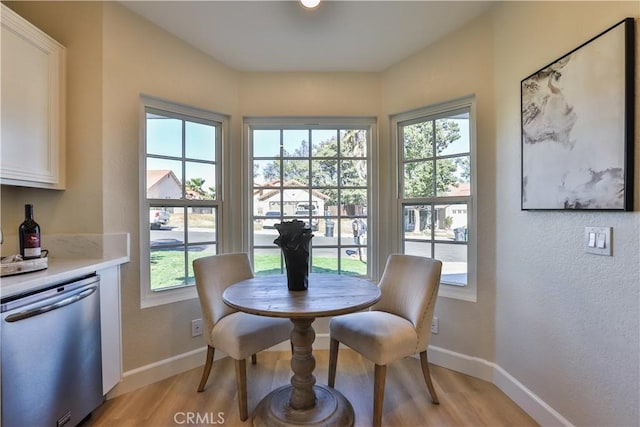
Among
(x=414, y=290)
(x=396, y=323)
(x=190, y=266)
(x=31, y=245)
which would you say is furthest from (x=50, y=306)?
(x=414, y=290)

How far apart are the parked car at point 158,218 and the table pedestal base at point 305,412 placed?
4.71 feet

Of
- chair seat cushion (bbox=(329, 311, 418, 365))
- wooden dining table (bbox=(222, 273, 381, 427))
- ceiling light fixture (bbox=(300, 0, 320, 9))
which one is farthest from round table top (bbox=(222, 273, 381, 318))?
ceiling light fixture (bbox=(300, 0, 320, 9))

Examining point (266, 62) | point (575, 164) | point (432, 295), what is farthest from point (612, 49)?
point (266, 62)

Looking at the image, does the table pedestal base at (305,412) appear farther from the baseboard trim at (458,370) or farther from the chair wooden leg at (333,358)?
the baseboard trim at (458,370)

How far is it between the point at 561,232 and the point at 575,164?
1.16ft

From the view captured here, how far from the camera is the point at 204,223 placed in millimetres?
2453

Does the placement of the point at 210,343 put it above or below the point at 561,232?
below

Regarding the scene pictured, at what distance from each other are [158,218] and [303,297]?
1.37 m

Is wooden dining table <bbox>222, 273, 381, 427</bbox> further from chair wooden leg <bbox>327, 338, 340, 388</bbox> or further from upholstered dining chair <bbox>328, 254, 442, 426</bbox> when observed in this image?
upholstered dining chair <bbox>328, 254, 442, 426</bbox>

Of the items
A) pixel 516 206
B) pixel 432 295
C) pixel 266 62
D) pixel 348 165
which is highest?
pixel 266 62

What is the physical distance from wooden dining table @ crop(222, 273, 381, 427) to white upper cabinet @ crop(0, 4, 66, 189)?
130 centimetres

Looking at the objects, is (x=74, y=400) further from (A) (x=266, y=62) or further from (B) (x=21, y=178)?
(A) (x=266, y=62)

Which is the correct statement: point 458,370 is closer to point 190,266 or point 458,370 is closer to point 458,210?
point 458,210

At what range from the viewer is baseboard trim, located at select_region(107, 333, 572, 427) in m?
1.62
